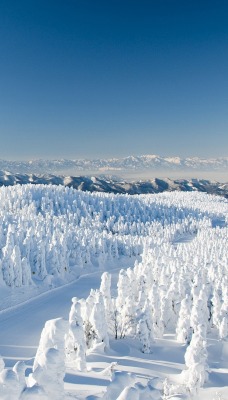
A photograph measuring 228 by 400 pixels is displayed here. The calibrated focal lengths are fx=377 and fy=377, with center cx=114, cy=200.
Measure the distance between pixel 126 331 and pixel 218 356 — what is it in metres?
10.9

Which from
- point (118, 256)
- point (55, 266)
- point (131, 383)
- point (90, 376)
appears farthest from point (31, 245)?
point (131, 383)

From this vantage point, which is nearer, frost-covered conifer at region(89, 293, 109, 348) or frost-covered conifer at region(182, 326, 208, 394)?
frost-covered conifer at region(182, 326, 208, 394)

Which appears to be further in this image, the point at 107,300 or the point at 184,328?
the point at 107,300

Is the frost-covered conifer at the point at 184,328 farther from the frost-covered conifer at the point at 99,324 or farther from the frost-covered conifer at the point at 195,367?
the frost-covered conifer at the point at 195,367

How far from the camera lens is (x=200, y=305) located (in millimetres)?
42938

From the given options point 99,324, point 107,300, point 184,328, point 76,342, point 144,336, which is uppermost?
point 76,342

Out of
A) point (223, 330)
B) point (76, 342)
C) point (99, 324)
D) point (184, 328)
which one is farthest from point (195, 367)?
point (223, 330)

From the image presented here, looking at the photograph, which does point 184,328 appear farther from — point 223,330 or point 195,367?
point 195,367

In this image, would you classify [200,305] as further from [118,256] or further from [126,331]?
[118,256]

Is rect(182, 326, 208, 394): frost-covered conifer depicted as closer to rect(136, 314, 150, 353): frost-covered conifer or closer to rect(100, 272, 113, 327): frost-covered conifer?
rect(136, 314, 150, 353): frost-covered conifer

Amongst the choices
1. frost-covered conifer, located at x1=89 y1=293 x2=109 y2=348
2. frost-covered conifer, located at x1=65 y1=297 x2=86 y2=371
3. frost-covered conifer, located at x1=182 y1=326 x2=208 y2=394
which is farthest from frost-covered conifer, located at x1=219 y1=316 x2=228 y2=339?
frost-covered conifer, located at x1=65 y1=297 x2=86 y2=371

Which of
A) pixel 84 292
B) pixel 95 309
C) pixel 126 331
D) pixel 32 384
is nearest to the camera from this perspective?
pixel 32 384

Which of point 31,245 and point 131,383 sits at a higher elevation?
point 131,383

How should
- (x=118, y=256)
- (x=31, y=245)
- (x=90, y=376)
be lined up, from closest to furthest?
(x=90, y=376) < (x=31, y=245) < (x=118, y=256)
